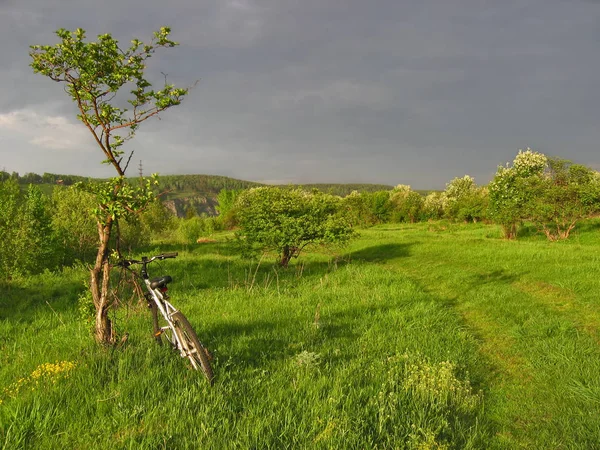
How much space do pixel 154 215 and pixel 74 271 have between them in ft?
85.8

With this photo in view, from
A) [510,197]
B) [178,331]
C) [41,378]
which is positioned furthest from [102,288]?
[510,197]

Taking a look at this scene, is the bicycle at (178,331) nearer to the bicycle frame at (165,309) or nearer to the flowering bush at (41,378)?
the bicycle frame at (165,309)

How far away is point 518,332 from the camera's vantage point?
8.43 meters

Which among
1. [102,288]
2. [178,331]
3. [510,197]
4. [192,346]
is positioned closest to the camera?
[192,346]

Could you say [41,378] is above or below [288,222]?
below

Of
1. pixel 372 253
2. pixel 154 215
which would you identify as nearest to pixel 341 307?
pixel 372 253

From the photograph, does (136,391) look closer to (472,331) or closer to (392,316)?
(392,316)

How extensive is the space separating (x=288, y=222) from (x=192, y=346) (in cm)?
1225

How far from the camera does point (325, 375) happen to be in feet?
18.2

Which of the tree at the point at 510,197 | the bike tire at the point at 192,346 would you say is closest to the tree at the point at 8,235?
the bike tire at the point at 192,346

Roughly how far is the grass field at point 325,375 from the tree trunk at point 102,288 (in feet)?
1.03

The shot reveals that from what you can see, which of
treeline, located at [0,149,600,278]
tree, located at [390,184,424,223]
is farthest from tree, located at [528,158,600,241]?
tree, located at [390,184,424,223]

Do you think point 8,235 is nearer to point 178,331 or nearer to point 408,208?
point 178,331

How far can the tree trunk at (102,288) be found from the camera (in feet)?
18.4
